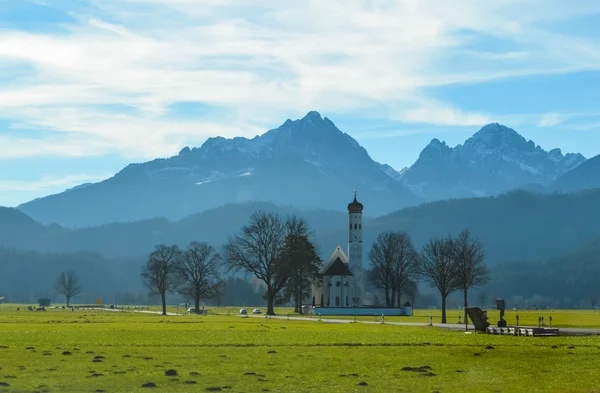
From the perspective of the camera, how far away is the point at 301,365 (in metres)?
41.3

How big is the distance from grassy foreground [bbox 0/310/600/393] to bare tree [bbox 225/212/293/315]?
331 feet

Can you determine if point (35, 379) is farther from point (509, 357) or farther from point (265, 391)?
point (509, 357)

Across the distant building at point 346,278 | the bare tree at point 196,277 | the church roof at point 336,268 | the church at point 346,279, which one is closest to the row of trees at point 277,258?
the bare tree at point 196,277

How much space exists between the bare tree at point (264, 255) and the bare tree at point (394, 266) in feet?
66.9

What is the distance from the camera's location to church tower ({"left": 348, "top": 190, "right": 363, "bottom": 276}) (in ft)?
617

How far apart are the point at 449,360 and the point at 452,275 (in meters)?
71.4

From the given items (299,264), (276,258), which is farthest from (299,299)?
(276,258)

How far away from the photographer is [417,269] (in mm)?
175375

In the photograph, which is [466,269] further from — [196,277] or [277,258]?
[196,277]

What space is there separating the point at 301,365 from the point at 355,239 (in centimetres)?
14759

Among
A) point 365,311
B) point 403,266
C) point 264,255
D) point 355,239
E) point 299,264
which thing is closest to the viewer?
point 365,311

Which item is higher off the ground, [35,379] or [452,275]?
[452,275]

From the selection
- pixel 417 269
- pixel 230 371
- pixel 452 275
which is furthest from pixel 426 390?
pixel 417 269

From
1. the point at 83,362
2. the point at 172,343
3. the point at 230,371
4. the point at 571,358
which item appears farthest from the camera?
the point at 172,343
